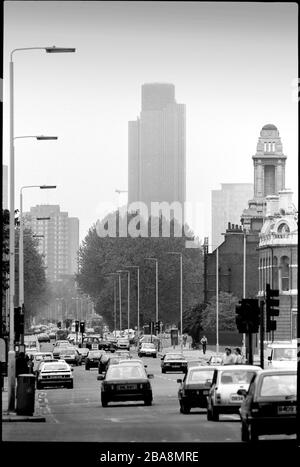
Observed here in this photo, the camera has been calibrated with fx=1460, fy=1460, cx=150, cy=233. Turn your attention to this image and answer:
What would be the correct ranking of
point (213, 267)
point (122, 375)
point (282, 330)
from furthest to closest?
point (213, 267) → point (282, 330) → point (122, 375)

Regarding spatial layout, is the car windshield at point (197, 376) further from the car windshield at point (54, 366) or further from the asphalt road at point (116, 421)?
the car windshield at point (54, 366)

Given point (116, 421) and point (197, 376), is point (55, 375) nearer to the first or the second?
point (197, 376)

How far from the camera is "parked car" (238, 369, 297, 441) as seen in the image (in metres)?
16.8

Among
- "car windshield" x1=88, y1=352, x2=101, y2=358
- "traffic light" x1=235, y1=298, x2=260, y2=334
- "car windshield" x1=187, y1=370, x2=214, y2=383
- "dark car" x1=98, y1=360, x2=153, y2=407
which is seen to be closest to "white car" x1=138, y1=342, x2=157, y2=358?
"car windshield" x1=88, y1=352, x2=101, y2=358

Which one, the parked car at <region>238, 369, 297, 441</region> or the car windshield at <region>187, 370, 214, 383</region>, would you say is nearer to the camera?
the parked car at <region>238, 369, 297, 441</region>

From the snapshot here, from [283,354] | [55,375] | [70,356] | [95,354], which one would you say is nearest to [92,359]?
[95,354]

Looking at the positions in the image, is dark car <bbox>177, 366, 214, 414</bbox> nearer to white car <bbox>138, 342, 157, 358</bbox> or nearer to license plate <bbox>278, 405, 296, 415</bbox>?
license plate <bbox>278, 405, 296, 415</bbox>

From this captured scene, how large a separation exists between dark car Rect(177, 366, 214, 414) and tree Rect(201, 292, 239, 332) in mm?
67614

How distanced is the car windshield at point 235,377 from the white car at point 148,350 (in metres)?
79.1
